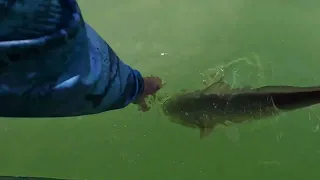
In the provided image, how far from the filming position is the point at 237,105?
3.15 feet

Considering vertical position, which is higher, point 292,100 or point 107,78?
point 107,78

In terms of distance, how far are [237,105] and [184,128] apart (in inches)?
4.6

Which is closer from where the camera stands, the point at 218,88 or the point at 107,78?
the point at 107,78

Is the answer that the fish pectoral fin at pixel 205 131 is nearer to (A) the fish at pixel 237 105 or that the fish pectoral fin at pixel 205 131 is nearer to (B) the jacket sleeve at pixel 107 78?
(A) the fish at pixel 237 105

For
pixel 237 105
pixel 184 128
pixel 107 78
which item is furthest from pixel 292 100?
pixel 107 78

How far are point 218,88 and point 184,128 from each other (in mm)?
120

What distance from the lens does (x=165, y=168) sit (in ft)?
3.00

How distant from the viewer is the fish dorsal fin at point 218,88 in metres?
1.01

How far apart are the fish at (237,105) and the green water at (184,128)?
17 mm

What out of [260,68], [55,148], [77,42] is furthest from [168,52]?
[77,42]

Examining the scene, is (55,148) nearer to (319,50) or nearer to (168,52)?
(168,52)

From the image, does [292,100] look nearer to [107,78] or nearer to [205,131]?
[205,131]

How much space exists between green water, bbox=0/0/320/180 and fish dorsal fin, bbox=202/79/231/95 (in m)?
→ 0.03

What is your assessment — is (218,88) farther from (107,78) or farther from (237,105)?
(107,78)
